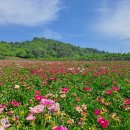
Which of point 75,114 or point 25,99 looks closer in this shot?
point 75,114

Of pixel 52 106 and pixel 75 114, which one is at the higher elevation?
pixel 52 106

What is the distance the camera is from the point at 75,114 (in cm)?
626

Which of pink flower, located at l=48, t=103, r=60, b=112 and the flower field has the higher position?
pink flower, located at l=48, t=103, r=60, b=112

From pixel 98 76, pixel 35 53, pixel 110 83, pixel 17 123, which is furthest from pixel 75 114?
pixel 35 53

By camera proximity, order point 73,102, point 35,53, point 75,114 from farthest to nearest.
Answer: point 35,53, point 73,102, point 75,114

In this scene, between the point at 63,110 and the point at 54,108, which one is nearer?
the point at 54,108

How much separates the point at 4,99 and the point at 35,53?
109 meters

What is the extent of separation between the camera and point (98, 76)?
14.1 metres

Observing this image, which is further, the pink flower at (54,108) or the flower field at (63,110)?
the flower field at (63,110)

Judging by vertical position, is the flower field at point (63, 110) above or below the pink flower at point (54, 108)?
below

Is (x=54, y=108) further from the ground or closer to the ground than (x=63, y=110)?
further from the ground

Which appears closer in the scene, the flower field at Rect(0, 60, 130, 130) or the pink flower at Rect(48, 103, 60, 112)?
the pink flower at Rect(48, 103, 60, 112)

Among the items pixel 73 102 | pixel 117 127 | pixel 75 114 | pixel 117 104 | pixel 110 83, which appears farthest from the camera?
pixel 110 83

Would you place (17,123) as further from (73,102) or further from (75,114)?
(73,102)
